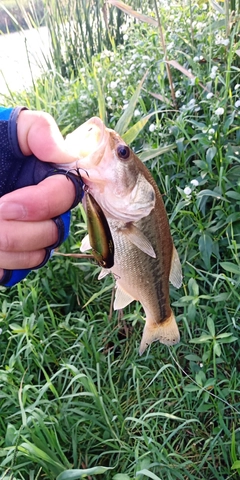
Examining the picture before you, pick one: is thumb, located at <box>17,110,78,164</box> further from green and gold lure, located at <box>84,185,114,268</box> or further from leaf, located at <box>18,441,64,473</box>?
leaf, located at <box>18,441,64,473</box>

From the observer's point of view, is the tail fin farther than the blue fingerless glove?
Yes

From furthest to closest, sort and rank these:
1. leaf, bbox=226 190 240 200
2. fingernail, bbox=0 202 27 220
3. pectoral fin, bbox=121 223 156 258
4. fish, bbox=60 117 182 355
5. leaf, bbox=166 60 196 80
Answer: leaf, bbox=166 60 196 80 < leaf, bbox=226 190 240 200 < pectoral fin, bbox=121 223 156 258 < fish, bbox=60 117 182 355 < fingernail, bbox=0 202 27 220

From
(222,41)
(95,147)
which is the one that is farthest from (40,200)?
(222,41)

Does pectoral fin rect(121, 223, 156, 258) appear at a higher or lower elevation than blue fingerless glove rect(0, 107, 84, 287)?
lower

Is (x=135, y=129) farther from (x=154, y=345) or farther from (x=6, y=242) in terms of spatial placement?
(x=154, y=345)

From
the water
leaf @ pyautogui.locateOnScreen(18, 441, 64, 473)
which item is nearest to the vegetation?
leaf @ pyautogui.locateOnScreen(18, 441, 64, 473)

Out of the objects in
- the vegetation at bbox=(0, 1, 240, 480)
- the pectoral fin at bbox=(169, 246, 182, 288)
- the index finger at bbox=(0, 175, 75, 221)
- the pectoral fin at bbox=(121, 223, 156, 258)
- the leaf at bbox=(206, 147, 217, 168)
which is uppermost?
the index finger at bbox=(0, 175, 75, 221)
